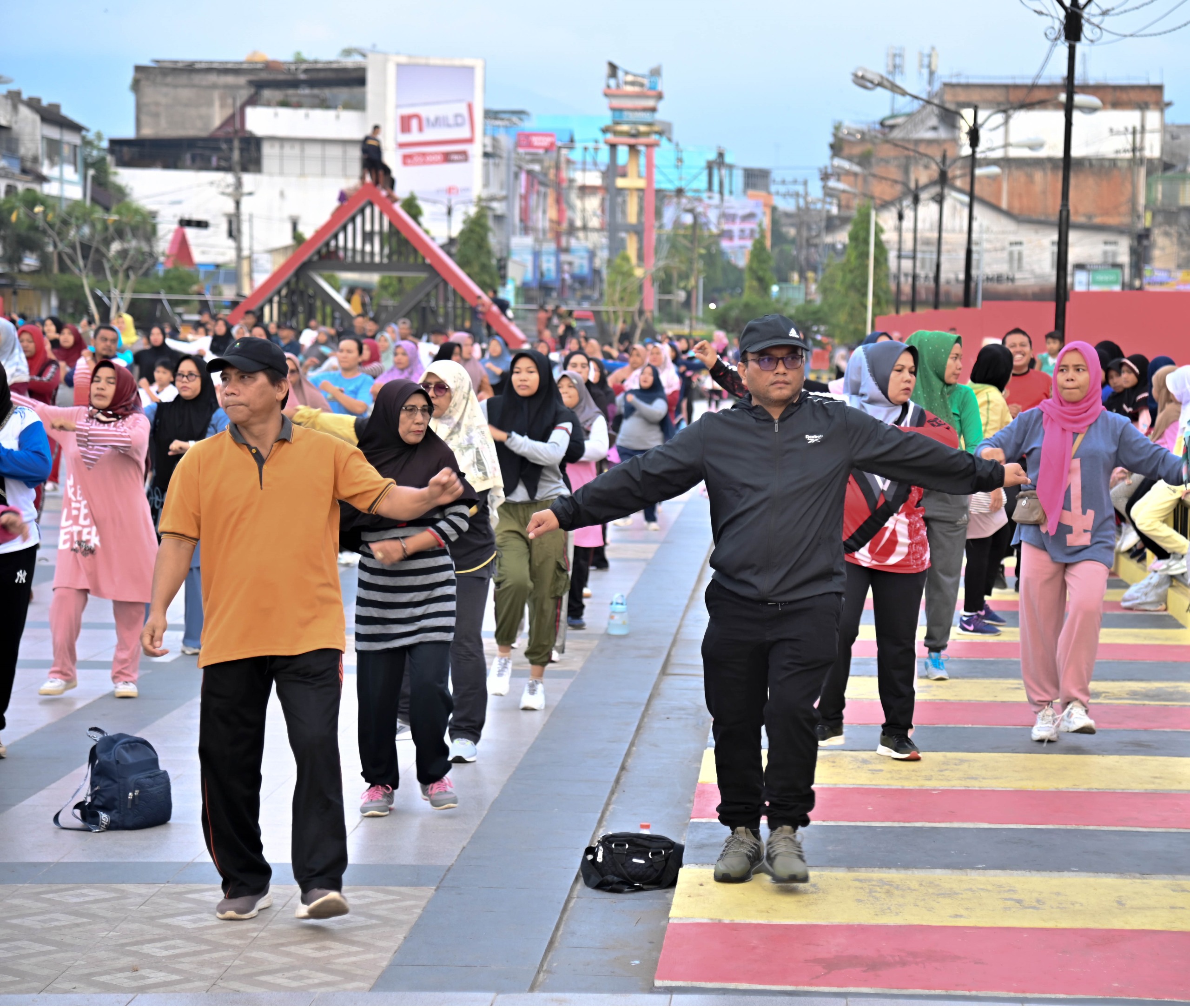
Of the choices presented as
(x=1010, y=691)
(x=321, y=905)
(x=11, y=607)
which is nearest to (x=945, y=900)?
(x=321, y=905)

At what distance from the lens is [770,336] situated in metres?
5.63

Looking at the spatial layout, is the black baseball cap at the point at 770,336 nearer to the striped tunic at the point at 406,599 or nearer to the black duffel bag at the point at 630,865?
the striped tunic at the point at 406,599

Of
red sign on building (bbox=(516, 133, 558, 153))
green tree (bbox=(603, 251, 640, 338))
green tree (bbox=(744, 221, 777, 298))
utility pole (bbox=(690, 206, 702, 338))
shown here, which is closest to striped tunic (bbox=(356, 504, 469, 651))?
green tree (bbox=(603, 251, 640, 338))

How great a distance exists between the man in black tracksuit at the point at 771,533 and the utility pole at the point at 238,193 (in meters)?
63.9

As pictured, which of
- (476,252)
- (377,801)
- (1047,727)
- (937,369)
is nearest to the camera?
(377,801)

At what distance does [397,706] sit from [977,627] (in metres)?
6.07

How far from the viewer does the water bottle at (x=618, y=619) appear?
11.5 m

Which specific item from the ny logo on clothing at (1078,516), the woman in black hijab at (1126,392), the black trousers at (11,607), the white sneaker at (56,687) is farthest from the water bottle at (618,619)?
the woman in black hijab at (1126,392)

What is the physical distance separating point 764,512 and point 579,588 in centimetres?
622

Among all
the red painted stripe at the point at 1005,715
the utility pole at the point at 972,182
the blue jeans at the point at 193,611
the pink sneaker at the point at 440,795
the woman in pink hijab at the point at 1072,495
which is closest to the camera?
the pink sneaker at the point at 440,795

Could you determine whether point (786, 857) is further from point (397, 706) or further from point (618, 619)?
point (618, 619)

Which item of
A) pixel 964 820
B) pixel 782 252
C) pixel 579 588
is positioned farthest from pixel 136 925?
pixel 782 252

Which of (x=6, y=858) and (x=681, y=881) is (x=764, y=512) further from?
(x=6, y=858)

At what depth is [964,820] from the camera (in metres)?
6.76
